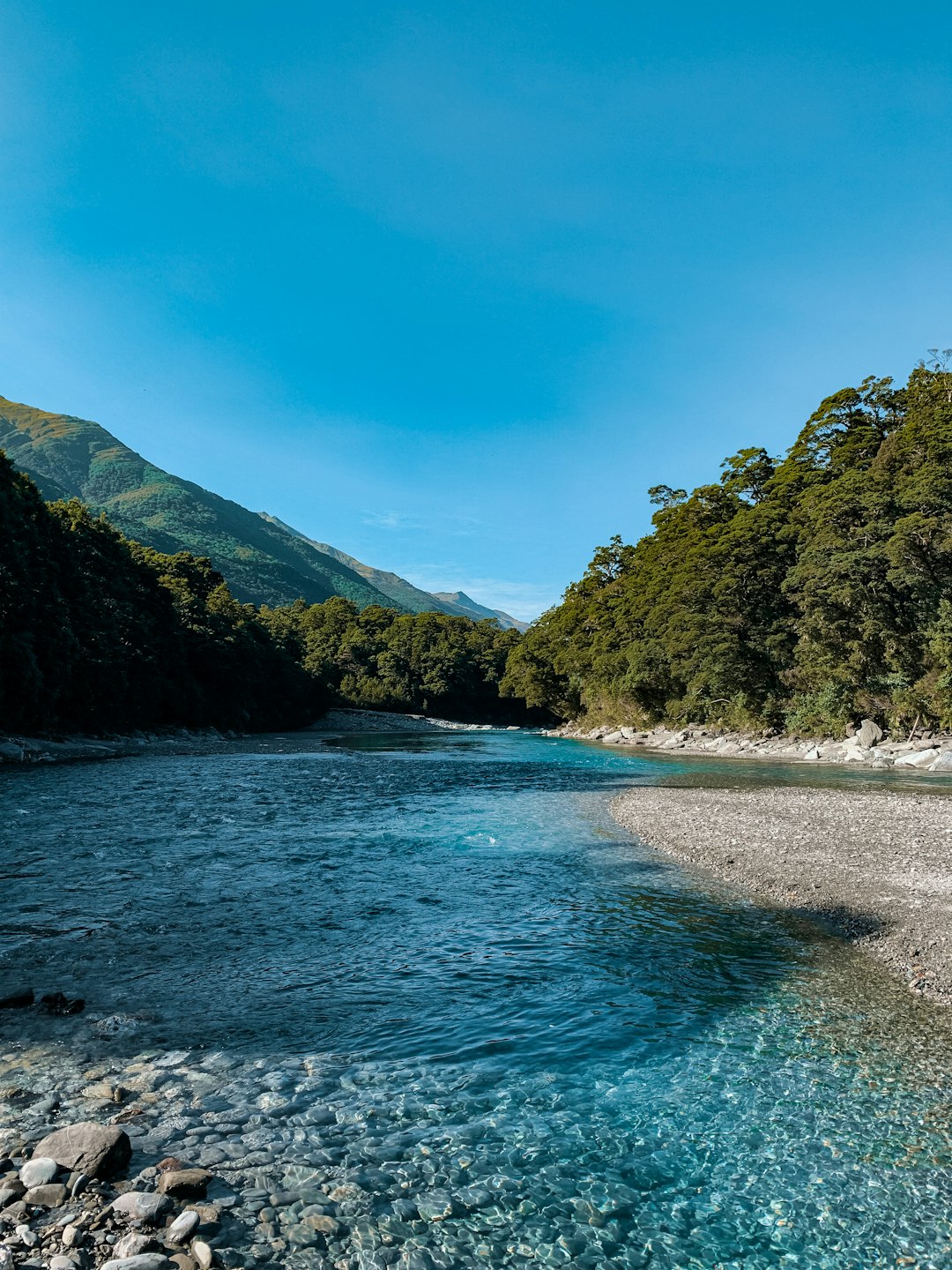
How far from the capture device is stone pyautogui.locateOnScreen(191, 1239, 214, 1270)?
13.6ft

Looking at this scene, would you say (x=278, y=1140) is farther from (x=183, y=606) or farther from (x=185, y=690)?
(x=183, y=606)

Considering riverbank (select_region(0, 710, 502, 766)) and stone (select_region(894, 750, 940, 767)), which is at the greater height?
stone (select_region(894, 750, 940, 767))

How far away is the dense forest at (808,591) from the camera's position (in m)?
41.7

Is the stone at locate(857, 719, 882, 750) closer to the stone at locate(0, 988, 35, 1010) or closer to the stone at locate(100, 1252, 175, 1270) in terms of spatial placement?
the stone at locate(0, 988, 35, 1010)

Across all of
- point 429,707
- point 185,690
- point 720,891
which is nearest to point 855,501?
point 720,891

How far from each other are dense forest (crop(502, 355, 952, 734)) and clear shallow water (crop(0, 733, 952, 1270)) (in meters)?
35.7

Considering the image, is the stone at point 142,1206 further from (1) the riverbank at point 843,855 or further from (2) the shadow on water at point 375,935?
(1) the riverbank at point 843,855

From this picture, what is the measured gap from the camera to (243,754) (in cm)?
4953

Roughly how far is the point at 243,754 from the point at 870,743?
139 feet

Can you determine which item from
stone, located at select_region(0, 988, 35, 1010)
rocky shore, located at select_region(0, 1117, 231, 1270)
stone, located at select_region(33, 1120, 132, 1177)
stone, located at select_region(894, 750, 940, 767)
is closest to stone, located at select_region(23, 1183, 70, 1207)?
rocky shore, located at select_region(0, 1117, 231, 1270)

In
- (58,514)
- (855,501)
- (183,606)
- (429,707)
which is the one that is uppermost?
(855,501)

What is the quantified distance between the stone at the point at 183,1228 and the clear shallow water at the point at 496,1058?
1.13 ft

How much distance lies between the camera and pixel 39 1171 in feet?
15.8

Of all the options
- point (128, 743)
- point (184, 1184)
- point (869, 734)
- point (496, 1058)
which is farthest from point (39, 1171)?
point (128, 743)
